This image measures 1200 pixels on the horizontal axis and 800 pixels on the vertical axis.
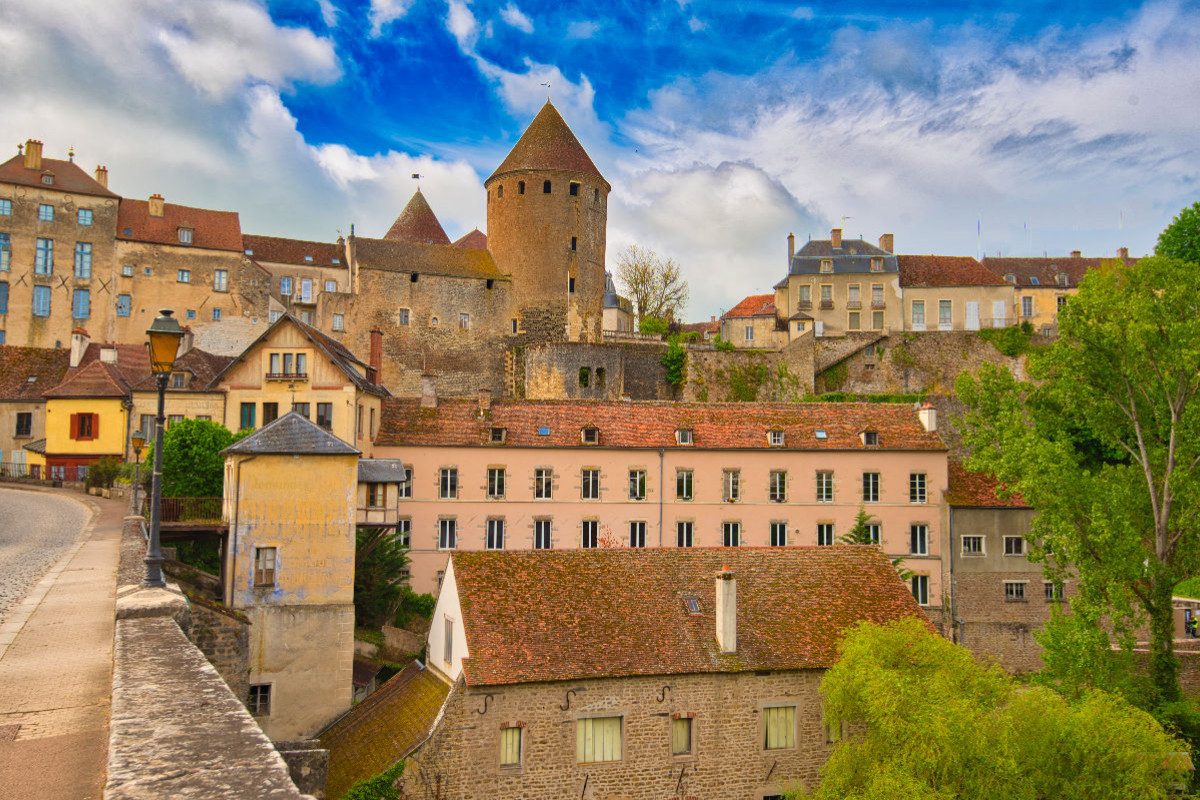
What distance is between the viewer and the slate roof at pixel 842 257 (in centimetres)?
5591

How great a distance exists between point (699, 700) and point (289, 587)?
34.2 ft

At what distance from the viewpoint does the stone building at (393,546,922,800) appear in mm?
17484

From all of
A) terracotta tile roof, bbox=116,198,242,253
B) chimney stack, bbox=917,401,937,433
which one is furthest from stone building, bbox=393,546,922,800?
terracotta tile roof, bbox=116,198,242,253

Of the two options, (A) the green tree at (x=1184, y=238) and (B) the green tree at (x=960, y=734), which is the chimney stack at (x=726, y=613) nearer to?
(B) the green tree at (x=960, y=734)

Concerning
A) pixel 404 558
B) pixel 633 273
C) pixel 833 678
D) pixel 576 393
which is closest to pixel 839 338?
pixel 576 393

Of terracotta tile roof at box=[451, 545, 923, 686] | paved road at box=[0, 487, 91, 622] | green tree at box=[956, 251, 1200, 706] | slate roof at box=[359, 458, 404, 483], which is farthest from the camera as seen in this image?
slate roof at box=[359, 458, 404, 483]

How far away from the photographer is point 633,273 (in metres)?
69.9

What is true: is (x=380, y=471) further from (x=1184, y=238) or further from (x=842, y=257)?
(x=842, y=257)

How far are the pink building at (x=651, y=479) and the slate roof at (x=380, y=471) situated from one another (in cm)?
498

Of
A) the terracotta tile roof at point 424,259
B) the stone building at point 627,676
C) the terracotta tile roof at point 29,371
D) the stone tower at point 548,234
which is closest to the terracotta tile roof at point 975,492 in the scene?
the stone building at point 627,676

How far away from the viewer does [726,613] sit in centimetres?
1950

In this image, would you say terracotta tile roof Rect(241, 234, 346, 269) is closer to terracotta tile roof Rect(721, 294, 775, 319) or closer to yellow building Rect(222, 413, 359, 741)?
terracotta tile roof Rect(721, 294, 775, 319)

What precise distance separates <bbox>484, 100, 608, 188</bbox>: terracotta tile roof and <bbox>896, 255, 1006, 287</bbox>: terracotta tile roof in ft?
65.7

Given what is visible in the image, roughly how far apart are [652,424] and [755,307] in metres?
30.6
